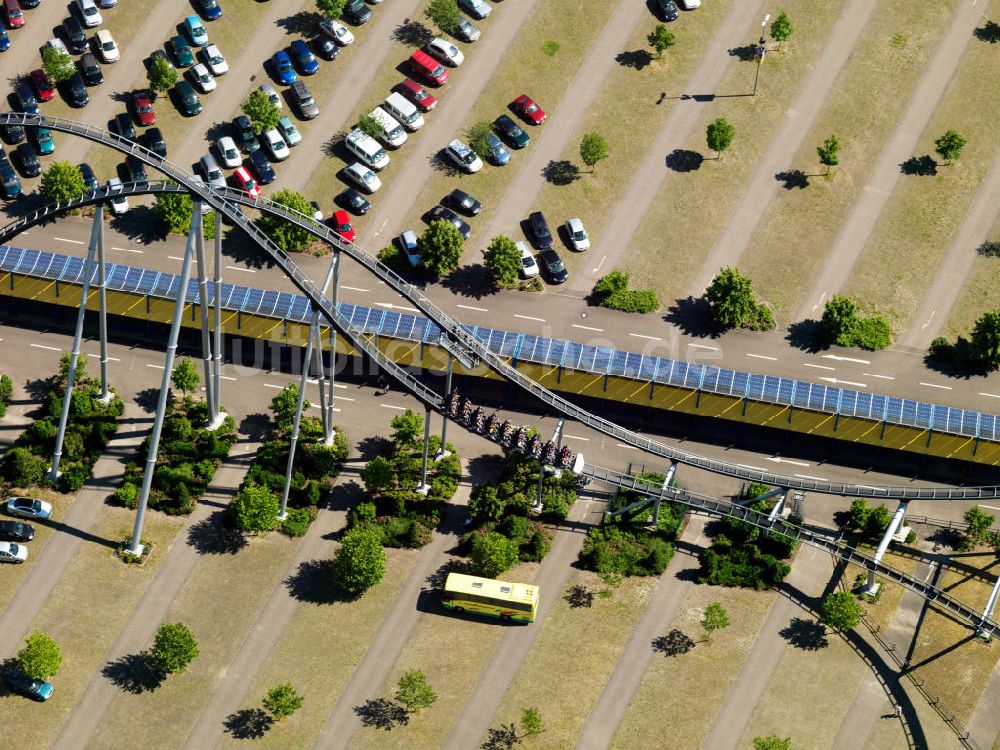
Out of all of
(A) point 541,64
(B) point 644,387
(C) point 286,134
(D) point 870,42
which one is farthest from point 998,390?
(C) point 286,134

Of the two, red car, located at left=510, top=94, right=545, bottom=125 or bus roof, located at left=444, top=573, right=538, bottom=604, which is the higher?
red car, located at left=510, top=94, right=545, bottom=125

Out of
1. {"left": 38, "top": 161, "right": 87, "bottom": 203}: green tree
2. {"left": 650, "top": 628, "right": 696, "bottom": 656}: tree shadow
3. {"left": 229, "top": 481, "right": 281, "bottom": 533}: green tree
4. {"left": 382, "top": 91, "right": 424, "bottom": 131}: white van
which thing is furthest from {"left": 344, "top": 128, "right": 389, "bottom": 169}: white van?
{"left": 650, "top": 628, "right": 696, "bottom": 656}: tree shadow

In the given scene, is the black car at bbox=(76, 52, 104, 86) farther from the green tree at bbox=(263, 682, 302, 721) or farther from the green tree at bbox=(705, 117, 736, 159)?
the green tree at bbox=(263, 682, 302, 721)

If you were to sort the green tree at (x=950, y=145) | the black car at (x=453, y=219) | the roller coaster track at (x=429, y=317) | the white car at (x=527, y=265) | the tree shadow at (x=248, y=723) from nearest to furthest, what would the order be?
the tree shadow at (x=248, y=723) → the roller coaster track at (x=429, y=317) → the white car at (x=527, y=265) → the black car at (x=453, y=219) → the green tree at (x=950, y=145)

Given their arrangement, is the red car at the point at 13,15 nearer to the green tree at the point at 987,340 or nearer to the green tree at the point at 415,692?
the green tree at the point at 415,692

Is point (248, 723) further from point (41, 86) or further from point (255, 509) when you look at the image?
point (41, 86)

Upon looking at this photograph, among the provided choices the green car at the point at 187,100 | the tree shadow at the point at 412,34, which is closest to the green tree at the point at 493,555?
the green car at the point at 187,100

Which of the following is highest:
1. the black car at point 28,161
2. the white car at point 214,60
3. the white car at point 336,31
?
the white car at point 336,31

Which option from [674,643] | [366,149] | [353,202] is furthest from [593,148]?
[674,643]

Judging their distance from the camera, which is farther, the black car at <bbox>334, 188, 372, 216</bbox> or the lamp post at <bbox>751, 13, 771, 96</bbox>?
the lamp post at <bbox>751, 13, 771, 96</bbox>
